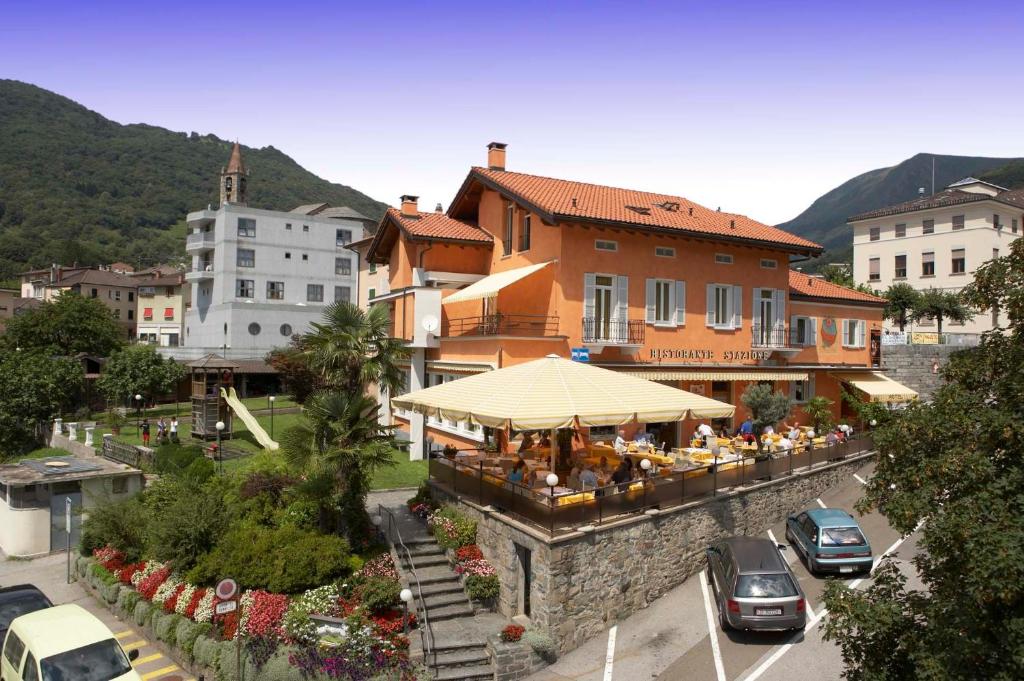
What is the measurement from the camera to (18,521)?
23.1 metres

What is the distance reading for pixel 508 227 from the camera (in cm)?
2786

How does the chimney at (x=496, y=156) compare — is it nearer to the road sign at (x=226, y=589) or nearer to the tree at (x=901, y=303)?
the road sign at (x=226, y=589)

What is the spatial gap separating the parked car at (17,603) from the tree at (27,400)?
25443 mm

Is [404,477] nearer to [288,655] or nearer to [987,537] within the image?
[288,655]

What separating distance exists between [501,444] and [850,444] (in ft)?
42.9

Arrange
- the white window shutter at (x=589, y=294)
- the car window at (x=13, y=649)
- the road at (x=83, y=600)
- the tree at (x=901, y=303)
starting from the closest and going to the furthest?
1. the car window at (x=13, y=649)
2. the road at (x=83, y=600)
3. the white window shutter at (x=589, y=294)
4. the tree at (x=901, y=303)

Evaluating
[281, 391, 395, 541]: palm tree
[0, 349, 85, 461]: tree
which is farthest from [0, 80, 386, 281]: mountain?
[281, 391, 395, 541]: palm tree

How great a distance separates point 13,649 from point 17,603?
340cm

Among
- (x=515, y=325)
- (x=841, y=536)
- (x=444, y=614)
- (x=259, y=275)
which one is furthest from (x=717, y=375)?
(x=259, y=275)

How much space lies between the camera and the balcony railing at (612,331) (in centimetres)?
2425

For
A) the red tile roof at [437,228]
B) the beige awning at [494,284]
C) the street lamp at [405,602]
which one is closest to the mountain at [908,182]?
the red tile roof at [437,228]

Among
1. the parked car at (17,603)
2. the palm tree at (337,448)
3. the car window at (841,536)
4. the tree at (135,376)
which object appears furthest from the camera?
the tree at (135,376)

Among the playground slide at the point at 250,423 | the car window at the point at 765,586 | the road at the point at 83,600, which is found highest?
the playground slide at the point at 250,423

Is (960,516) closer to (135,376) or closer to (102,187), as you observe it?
(135,376)
